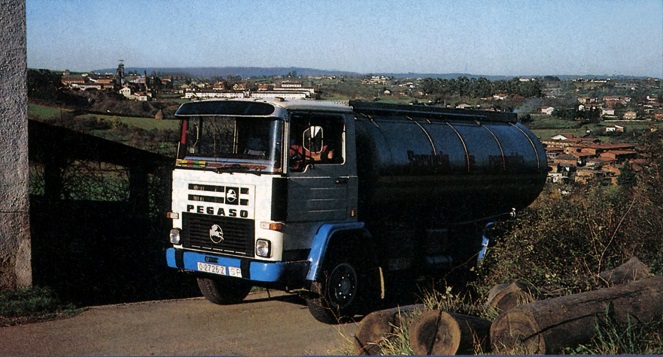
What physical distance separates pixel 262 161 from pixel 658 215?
6.47m

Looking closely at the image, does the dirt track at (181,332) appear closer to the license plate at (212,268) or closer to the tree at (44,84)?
the license plate at (212,268)

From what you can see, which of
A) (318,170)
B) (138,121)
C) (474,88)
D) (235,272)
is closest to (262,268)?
(235,272)

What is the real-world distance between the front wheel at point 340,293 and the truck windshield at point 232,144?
5.40 feet

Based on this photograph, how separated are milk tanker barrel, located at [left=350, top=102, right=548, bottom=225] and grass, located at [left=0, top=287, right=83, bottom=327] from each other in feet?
14.2

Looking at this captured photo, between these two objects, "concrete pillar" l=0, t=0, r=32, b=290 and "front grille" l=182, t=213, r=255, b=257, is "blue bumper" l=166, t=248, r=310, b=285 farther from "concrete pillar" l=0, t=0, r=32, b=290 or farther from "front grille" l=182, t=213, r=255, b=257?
"concrete pillar" l=0, t=0, r=32, b=290

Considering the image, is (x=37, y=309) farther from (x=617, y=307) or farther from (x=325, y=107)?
(x=617, y=307)

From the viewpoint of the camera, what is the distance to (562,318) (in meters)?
6.34

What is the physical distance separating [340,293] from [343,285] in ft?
0.39

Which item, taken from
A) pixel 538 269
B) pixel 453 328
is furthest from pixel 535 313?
pixel 538 269

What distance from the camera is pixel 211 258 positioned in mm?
9602

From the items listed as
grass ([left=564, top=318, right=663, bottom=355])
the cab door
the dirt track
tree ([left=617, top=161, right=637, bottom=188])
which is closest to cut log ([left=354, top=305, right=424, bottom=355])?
the dirt track

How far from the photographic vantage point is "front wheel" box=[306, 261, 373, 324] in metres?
9.45

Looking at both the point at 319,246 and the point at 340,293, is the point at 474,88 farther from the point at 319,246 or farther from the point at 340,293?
the point at 319,246

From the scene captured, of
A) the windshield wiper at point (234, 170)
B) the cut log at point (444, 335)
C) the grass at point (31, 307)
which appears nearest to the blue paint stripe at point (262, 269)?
the windshield wiper at point (234, 170)
